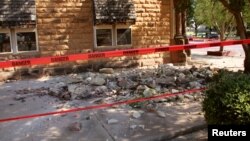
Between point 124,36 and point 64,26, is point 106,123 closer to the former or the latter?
point 64,26

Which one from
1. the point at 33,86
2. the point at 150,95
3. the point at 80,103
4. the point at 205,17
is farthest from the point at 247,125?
the point at 205,17

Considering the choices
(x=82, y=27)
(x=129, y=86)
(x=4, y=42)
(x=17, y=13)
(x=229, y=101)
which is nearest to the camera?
(x=229, y=101)

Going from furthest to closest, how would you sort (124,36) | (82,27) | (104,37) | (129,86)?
(124,36), (104,37), (82,27), (129,86)

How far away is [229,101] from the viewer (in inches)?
164

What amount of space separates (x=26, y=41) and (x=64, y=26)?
146cm

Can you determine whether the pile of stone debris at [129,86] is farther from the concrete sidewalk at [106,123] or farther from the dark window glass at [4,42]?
the dark window glass at [4,42]

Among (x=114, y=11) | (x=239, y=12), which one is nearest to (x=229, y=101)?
(x=239, y=12)

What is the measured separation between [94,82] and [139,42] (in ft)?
14.3

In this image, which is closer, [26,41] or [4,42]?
[4,42]

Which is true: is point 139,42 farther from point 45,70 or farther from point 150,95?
point 150,95

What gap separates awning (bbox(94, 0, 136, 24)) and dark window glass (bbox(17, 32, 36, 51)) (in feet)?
7.67

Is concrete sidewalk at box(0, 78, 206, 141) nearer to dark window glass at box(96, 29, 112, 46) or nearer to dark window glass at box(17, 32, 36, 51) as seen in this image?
dark window glass at box(17, 32, 36, 51)

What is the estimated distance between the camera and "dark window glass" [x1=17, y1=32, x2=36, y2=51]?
11.1 metres

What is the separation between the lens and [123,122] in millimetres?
5855
